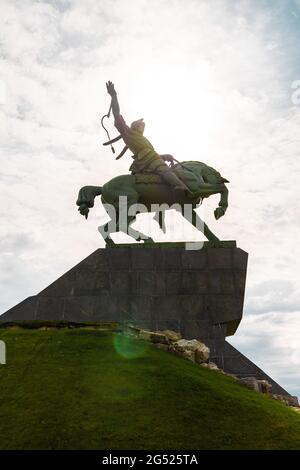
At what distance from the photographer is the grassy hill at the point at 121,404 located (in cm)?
859

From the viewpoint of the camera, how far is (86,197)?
18.3m

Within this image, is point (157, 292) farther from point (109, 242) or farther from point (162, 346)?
point (162, 346)

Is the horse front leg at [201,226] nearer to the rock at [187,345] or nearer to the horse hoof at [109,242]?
the horse hoof at [109,242]

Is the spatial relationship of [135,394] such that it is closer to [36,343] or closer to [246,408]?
[246,408]

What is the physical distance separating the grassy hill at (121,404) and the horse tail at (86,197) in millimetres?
6415

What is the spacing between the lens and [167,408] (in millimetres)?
9477

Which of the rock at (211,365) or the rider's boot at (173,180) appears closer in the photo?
the rock at (211,365)

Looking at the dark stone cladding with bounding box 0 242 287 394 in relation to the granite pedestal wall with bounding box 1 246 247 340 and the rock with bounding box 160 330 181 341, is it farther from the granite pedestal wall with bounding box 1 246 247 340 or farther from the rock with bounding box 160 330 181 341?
the rock with bounding box 160 330 181 341

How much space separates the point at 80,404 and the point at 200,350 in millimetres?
5291

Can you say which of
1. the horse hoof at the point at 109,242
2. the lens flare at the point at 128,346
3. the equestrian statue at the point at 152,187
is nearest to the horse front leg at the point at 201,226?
the equestrian statue at the point at 152,187

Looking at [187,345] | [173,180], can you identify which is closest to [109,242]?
[173,180]

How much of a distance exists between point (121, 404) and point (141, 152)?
10290 mm

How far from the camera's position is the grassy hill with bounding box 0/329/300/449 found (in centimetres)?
859

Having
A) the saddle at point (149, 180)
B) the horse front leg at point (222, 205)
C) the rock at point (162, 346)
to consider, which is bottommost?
the rock at point (162, 346)
